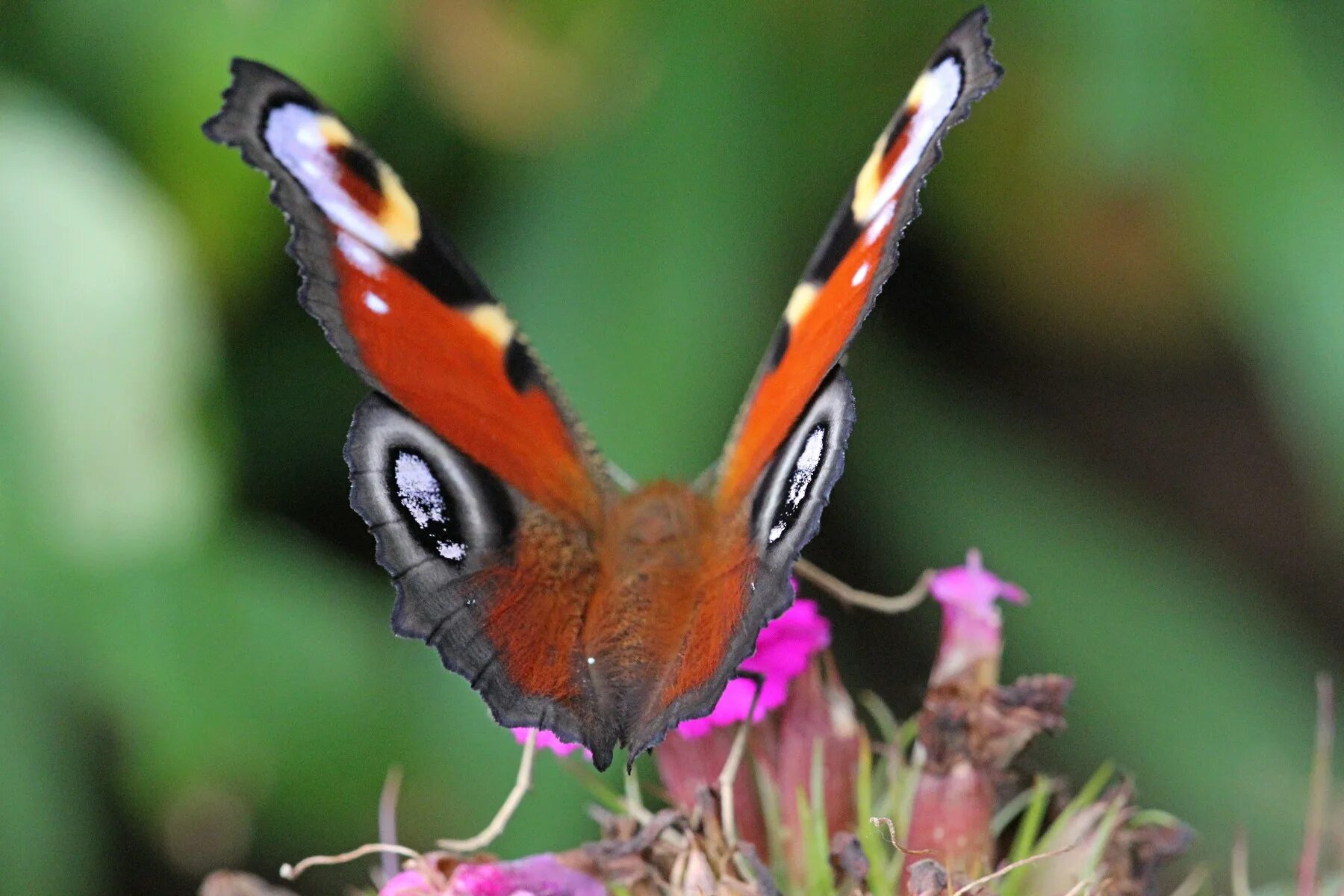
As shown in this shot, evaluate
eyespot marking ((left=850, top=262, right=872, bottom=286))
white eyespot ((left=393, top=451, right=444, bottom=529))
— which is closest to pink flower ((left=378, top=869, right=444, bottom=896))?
white eyespot ((left=393, top=451, right=444, bottom=529))

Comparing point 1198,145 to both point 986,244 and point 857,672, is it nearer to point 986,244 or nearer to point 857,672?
point 986,244

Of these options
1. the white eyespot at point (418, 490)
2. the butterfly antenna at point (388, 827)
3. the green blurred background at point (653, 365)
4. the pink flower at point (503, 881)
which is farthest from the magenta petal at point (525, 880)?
the green blurred background at point (653, 365)

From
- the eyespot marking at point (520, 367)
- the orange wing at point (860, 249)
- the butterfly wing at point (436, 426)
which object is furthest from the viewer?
the eyespot marking at point (520, 367)

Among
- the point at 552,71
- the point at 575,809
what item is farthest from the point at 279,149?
the point at 552,71

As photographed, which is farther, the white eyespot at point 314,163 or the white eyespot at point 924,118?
the white eyespot at point 314,163

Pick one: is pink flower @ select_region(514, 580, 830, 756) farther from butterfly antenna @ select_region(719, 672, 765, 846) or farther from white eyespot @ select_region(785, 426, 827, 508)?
white eyespot @ select_region(785, 426, 827, 508)

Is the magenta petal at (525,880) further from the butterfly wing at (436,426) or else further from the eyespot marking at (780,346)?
the eyespot marking at (780,346)

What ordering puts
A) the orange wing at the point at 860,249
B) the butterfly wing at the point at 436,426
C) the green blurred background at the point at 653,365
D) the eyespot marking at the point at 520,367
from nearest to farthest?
the orange wing at the point at 860,249 → the butterfly wing at the point at 436,426 → the eyespot marking at the point at 520,367 → the green blurred background at the point at 653,365
